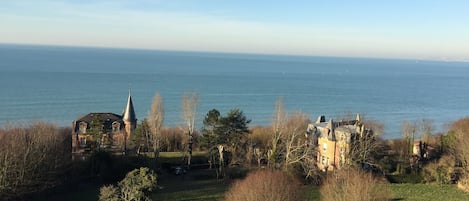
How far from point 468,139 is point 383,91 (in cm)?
8175

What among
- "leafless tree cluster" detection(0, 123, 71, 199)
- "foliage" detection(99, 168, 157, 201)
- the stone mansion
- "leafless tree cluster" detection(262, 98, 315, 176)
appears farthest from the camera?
the stone mansion

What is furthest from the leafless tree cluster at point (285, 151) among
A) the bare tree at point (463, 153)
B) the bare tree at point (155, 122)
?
the bare tree at point (463, 153)

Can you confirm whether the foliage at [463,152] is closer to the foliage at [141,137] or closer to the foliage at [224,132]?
the foliage at [224,132]

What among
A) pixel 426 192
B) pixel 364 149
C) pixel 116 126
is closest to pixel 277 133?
pixel 364 149

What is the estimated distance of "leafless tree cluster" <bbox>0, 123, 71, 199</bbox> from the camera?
2488 centimetres

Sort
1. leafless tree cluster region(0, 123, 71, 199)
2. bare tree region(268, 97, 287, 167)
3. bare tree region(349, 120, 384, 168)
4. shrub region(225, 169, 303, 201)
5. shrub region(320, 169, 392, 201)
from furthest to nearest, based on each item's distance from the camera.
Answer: bare tree region(268, 97, 287, 167) < bare tree region(349, 120, 384, 168) < leafless tree cluster region(0, 123, 71, 199) < shrub region(320, 169, 392, 201) < shrub region(225, 169, 303, 201)

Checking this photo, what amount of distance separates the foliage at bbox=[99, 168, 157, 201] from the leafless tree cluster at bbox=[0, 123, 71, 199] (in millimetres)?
6283

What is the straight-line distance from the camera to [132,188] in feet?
72.2

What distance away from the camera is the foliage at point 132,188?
21422 millimetres

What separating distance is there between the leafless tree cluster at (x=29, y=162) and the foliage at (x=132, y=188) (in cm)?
628

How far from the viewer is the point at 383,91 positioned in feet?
373

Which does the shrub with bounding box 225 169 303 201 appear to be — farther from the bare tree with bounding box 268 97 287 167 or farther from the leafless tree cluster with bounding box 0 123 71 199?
the leafless tree cluster with bounding box 0 123 71 199

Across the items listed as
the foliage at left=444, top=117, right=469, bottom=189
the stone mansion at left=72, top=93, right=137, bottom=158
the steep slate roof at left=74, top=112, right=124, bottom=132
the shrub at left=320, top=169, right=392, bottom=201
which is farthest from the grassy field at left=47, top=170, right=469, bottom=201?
the steep slate roof at left=74, top=112, right=124, bottom=132

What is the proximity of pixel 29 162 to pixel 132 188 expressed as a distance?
8.79m
